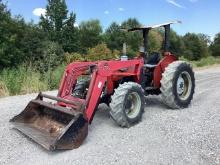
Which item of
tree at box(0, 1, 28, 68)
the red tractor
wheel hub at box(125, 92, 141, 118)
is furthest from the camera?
tree at box(0, 1, 28, 68)

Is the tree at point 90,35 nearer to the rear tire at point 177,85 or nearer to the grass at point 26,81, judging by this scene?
the grass at point 26,81

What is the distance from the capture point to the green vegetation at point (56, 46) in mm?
13922

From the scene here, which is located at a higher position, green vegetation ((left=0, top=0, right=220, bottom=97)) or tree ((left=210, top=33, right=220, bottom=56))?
green vegetation ((left=0, top=0, right=220, bottom=97))

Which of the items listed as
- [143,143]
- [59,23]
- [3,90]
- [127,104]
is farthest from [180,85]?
[59,23]

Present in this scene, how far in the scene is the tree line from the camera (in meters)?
38.1

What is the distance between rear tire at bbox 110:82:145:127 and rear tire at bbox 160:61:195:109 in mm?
992

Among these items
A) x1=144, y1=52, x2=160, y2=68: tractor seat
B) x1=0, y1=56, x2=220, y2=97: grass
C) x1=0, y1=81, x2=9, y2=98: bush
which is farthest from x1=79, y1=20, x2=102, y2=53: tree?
x1=144, y1=52, x2=160, y2=68: tractor seat

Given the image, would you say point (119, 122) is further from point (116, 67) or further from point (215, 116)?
point (215, 116)

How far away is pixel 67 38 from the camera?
197ft

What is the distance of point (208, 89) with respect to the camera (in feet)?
39.4

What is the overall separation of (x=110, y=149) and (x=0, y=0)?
1498 inches

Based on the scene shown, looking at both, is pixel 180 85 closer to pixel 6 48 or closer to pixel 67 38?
pixel 6 48

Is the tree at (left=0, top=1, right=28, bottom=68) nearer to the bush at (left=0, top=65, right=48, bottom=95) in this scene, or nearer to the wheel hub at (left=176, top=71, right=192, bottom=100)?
the bush at (left=0, top=65, right=48, bottom=95)

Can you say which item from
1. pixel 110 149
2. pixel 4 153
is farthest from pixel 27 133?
pixel 110 149
